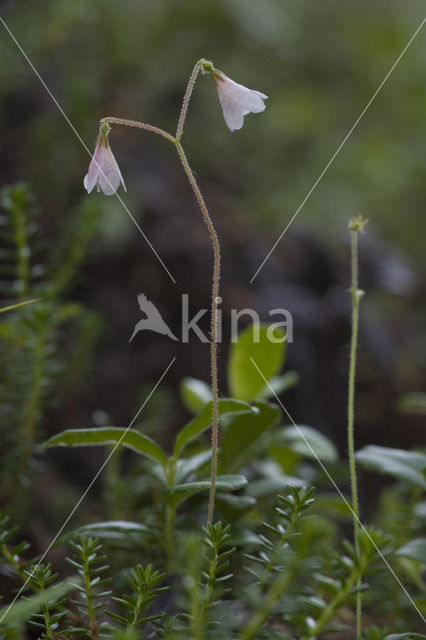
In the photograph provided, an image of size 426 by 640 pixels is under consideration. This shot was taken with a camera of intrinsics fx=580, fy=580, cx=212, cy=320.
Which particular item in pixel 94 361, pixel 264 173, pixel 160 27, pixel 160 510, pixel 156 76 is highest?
pixel 160 27

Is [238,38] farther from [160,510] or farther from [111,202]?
[160,510]

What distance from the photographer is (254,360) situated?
1.19 m

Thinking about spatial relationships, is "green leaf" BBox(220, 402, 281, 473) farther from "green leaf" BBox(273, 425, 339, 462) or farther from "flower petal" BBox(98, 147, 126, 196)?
"flower petal" BBox(98, 147, 126, 196)

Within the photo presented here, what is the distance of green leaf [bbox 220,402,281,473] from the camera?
102 centimetres

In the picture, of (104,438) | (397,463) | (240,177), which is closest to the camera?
(104,438)

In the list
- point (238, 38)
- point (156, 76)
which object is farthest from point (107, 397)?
point (238, 38)

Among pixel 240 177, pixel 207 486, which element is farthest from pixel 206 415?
pixel 240 177

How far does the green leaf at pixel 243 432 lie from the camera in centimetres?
102

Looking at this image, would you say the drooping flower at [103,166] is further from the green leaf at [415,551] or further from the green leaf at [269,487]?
the green leaf at [415,551]

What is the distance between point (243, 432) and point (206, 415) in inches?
6.0

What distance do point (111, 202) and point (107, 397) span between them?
29.7 inches

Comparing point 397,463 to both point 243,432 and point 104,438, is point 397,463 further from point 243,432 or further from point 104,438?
point 104,438

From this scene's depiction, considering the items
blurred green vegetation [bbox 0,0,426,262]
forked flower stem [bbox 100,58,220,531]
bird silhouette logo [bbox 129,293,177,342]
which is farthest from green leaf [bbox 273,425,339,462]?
blurred green vegetation [bbox 0,0,426,262]

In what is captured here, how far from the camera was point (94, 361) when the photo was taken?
174 cm
